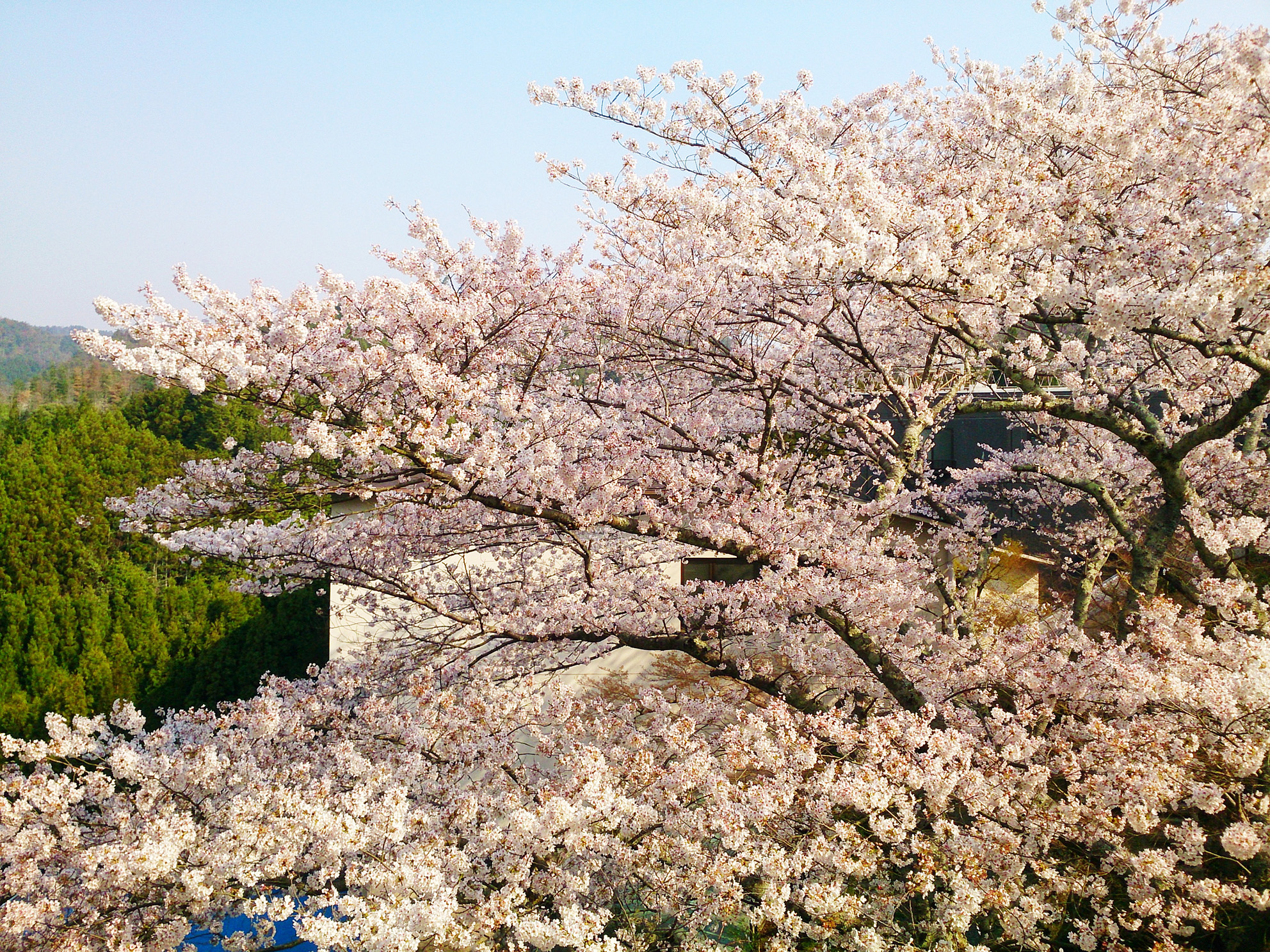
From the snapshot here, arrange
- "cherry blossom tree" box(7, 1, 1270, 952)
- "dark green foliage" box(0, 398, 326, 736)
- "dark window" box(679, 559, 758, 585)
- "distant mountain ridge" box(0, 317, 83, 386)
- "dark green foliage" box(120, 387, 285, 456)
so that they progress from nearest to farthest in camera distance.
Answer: "cherry blossom tree" box(7, 1, 1270, 952) < "dark window" box(679, 559, 758, 585) < "dark green foliage" box(0, 398, 326, 736) < "dark green foliage" box(120, 387, 285, 456) < "distant mountain ridge" box(0, 317, 83, 386)

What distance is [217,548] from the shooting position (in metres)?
4.09

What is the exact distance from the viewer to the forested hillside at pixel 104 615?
9586mm

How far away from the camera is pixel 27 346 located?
74.9 m

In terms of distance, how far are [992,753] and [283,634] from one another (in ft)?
29.4

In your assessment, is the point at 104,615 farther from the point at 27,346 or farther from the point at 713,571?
the point at 27,346

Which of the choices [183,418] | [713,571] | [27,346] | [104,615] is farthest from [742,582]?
[27,346]

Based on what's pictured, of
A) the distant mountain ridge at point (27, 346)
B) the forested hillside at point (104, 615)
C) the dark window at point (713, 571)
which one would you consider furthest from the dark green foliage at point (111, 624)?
the distant mountain ridge at point (27, 346)

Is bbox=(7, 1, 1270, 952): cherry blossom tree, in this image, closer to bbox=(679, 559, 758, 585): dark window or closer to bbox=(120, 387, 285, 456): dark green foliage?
bbox=(679, 559, 758, 585): dark window

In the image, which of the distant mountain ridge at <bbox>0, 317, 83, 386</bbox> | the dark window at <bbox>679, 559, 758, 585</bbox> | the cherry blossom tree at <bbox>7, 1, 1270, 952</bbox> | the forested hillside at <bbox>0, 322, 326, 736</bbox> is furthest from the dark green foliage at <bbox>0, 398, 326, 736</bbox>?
the distant mountain ridge at <bbox>0, 317, 83, 386</bbox>

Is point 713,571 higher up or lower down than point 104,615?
higher up

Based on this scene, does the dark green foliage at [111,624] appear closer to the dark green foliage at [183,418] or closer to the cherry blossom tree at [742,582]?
the cherry blossom tree at [742,582]

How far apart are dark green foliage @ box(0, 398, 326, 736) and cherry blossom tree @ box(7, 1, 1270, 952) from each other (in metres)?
2.85

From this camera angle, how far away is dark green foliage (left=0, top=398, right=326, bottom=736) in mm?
9555

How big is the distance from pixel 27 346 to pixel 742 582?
90126mm
